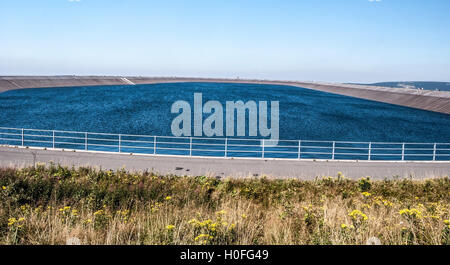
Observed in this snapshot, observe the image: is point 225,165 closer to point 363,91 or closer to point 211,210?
point 211,210

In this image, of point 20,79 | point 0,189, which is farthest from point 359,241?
point 20,79

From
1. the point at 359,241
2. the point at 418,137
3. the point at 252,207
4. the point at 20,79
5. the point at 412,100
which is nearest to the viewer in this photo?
the point at 359,241

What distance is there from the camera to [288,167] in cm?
1565

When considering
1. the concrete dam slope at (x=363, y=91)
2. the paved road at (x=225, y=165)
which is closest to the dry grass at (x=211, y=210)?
the paved road at (x=225, y=165)

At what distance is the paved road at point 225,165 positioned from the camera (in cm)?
1442

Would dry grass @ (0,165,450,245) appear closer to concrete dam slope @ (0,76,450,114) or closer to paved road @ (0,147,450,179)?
paved road @ (0,147,450,179)

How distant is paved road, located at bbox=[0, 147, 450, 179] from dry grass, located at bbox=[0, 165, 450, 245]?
1.79 meters

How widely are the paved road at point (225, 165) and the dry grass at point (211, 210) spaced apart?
1.79 metres

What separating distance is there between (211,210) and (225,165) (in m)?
7.51

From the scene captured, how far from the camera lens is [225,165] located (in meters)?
15.7

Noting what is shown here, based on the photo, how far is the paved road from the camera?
14422 millimetres

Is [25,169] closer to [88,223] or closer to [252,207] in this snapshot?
[88,223]

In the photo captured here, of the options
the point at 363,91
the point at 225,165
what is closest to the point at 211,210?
the point at 225,165
